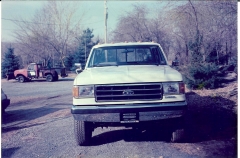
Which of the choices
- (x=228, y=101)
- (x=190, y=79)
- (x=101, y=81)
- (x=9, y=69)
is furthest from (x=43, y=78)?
(x=101, y=81)

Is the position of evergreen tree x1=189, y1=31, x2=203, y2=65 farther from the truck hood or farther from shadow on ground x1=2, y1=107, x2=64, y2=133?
the truck hood

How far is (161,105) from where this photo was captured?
4.34m

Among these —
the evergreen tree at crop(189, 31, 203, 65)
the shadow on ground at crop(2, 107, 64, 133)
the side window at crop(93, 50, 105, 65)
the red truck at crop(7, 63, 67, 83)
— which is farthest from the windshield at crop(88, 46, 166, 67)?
the red truck at crop(7, 63, 67, 83)

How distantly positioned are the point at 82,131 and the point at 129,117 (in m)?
0.97

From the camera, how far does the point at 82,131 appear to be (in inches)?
188

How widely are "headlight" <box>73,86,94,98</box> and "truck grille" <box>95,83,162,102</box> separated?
4.2 inches

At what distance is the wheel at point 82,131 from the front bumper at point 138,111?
0.42m

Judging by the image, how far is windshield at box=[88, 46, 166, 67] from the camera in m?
5.79

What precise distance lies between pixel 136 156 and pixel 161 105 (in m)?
0.92

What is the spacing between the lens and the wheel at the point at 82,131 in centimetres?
475

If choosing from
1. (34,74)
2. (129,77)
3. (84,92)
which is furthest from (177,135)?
(34,74)

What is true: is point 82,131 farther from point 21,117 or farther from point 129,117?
point 21,117

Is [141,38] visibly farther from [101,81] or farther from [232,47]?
[101,81]

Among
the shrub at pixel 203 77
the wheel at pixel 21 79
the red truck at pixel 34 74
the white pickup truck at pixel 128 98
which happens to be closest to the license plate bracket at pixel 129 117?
the white pickup truck at pixel 128 98
